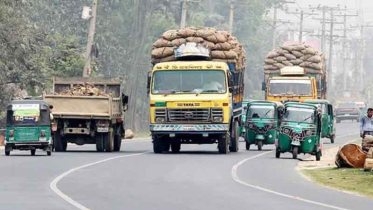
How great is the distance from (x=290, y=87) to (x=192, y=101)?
1779 centimetres

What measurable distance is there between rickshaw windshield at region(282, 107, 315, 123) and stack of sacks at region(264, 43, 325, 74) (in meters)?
21.8

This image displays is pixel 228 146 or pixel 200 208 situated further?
pixel 228 146

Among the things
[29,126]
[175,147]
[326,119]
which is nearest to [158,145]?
[175,147]

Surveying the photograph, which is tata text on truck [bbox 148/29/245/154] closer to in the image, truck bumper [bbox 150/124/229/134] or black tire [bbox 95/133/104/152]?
truck bumper [bbox 150/124/229/134]

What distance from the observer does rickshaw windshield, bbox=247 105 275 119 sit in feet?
150

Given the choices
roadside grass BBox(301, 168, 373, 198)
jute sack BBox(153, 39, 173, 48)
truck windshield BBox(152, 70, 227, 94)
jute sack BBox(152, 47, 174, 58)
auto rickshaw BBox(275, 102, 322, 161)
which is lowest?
roadside grass BBox(301, 168, 373, 198)

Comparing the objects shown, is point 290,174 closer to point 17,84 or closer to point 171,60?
point 171,60

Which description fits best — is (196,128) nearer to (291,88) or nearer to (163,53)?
(163,53)

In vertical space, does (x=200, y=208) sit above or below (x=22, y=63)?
below

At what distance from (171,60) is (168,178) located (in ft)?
46.0

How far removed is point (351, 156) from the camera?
30.4m

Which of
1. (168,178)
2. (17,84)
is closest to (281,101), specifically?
(17,84)

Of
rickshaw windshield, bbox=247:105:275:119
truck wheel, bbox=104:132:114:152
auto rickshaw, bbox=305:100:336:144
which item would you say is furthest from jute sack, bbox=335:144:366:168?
auto rickshaw, bbox=305:100:336:144

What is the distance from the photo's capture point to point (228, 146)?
40062 mm
